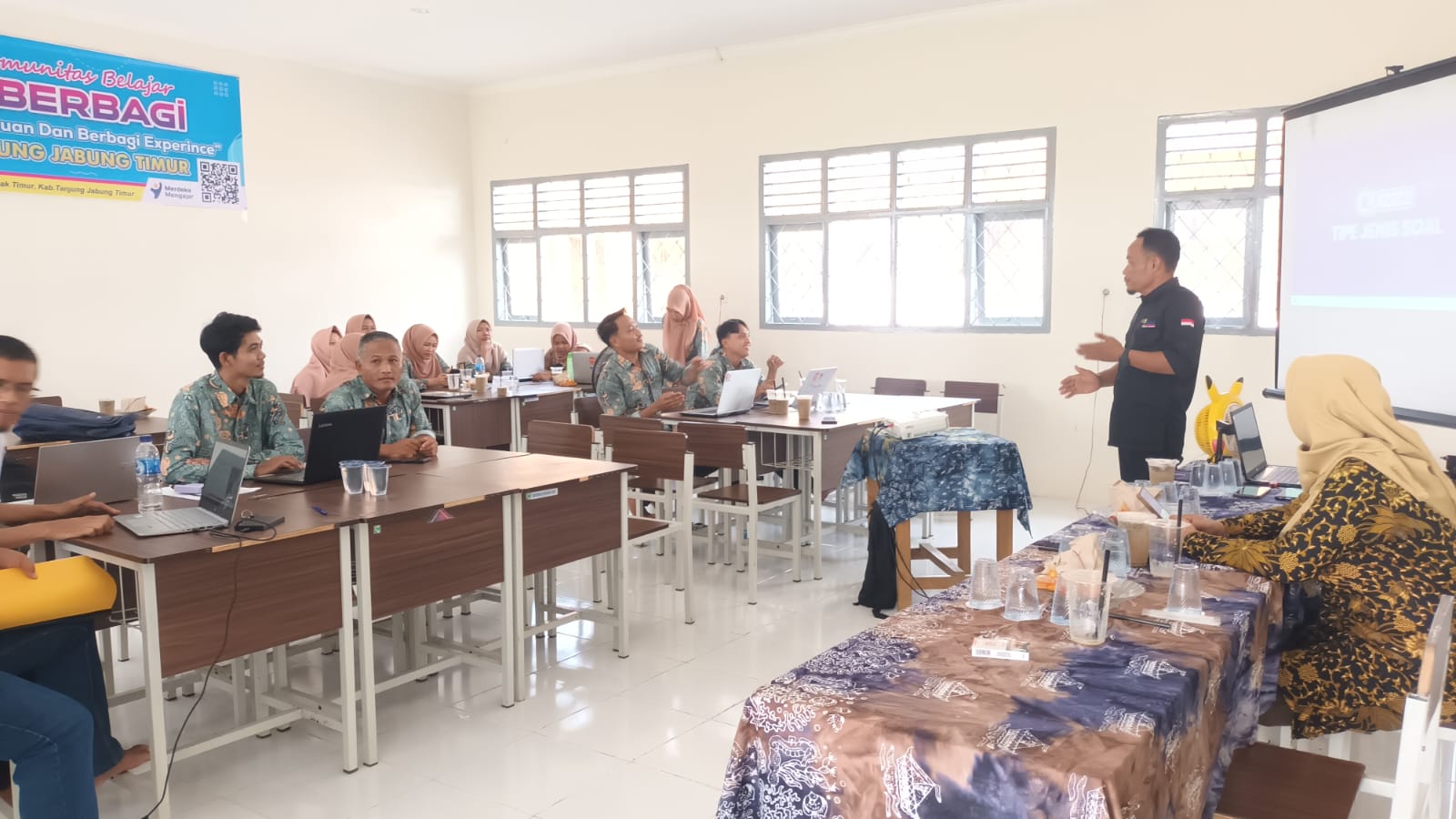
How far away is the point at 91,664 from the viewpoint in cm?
267

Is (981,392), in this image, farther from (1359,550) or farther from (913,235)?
(1359,550)

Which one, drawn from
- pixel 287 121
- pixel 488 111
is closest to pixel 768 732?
pixel 287 121

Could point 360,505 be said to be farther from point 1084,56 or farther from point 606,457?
point 1084,56

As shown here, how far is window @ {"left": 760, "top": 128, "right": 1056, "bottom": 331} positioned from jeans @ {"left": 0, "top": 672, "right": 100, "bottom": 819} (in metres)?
6.28

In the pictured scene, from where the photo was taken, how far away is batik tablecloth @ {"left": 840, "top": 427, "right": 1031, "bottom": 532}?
414 centimetres

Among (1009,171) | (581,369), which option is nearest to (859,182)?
(1009,171)

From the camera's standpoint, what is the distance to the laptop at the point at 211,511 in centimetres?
268

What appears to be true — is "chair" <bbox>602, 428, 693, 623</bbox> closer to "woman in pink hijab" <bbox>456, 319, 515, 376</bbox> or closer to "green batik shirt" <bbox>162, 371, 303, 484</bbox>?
"green batik shirt" <bbox>162, 371, 303, 484</bbox>

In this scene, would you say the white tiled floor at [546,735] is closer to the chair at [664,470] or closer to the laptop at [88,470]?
the chair at [664,470]

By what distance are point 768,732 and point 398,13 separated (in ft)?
23.7

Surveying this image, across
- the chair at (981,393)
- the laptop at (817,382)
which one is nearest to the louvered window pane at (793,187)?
the chair at (981,393)

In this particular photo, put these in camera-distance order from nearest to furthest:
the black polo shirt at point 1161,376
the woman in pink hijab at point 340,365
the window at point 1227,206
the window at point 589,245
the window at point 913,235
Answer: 1. the black polo shirt at point 1161,376
2. the window at point 1227,206
3. the woman in pink hijab at point 340,365
4. the window at point 913,235
5. the window at point 589,245

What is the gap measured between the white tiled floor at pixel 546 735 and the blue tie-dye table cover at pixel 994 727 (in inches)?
46.7

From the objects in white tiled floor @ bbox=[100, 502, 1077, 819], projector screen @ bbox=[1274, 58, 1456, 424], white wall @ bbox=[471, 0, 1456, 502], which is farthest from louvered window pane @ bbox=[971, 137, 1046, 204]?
white tiled floor @ bbox=[100, 502, 1077, 819]
